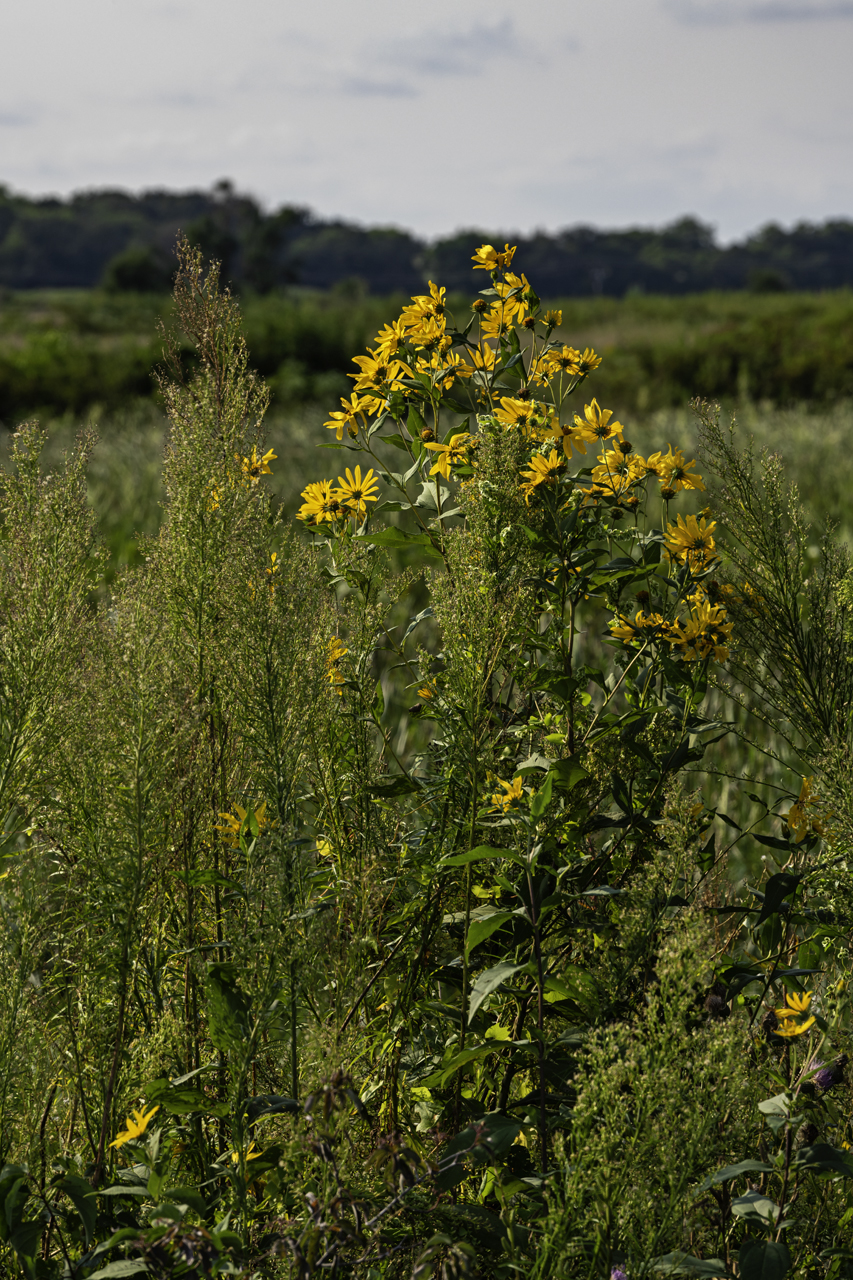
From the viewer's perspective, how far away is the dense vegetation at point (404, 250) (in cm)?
9306

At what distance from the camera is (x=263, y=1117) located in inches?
42.5

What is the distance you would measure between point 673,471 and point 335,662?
0.54 meters

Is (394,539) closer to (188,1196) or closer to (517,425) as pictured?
(517,425)

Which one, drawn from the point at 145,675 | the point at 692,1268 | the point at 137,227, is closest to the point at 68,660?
the point at 145,675

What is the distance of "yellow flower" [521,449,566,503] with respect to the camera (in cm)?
131

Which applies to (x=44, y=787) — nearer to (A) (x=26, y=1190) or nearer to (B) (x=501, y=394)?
(A) (x=26, y=1190)

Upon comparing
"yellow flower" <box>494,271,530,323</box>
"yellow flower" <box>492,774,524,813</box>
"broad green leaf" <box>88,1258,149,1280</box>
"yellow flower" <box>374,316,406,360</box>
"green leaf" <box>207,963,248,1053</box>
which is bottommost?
"broad green leaf" <box>88,1258,149,1280</box>

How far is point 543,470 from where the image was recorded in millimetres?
1313

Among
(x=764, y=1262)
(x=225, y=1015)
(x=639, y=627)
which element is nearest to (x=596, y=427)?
(x=639, y=627)

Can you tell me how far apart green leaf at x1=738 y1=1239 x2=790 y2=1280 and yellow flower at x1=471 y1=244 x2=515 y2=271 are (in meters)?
1.24

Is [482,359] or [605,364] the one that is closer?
[482,359]

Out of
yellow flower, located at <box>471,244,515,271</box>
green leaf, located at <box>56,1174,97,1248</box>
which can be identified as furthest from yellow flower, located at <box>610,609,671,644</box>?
green leaf, located at <box>56,1174,97,1248</box>

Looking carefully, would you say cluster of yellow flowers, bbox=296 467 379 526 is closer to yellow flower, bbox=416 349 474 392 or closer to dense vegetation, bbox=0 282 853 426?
yellow flower, bbox=416 349 474 392

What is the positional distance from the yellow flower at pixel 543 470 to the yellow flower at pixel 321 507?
1.08 feet
